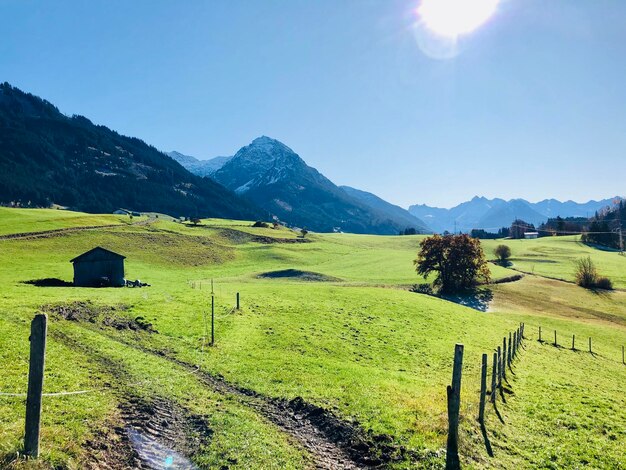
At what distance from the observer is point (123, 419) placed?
52.3ft

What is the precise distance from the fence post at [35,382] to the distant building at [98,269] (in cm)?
5728

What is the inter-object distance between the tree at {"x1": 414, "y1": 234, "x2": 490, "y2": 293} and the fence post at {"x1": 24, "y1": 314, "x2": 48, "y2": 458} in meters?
90.0

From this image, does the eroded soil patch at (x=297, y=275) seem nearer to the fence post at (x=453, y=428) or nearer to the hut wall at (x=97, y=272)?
the hut wall at (x=97, y=272)

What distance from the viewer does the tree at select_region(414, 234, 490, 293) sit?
303ft

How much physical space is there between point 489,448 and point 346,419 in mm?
6306

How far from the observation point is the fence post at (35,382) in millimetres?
10961

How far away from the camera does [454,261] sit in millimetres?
92688

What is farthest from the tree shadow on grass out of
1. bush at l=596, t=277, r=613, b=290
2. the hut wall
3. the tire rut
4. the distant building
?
the tire rut

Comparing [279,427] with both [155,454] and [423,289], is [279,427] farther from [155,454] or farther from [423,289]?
[423,289]

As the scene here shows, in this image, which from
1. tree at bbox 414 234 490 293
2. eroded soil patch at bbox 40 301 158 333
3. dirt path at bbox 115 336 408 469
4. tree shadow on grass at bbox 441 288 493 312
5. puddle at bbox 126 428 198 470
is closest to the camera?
puddle at bbox 126 428 198 470

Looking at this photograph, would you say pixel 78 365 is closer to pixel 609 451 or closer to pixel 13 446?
pixel 13 446

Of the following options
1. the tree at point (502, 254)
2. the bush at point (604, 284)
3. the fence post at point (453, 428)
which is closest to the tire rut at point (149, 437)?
the fence post at point (453, 428)

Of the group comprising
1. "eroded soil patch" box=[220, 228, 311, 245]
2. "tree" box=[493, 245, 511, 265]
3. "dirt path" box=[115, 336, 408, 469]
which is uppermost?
"eroded soil patch" box=[220, 228, 311, 245]

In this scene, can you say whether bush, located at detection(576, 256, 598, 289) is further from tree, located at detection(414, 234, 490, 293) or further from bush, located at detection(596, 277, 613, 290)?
tree, located at detection(414, 234, 490, 293)
